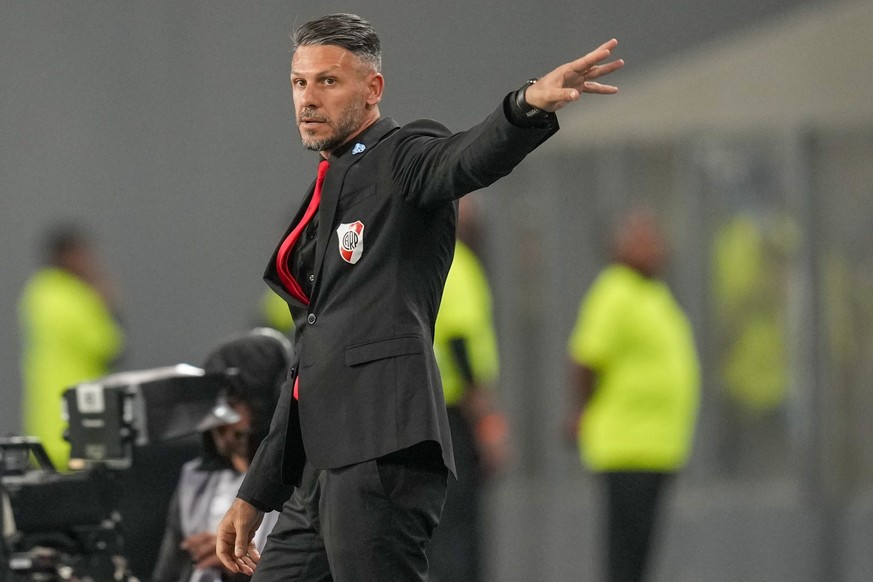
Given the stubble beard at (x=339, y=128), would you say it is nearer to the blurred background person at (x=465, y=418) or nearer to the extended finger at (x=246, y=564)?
the extended finger at (x=246, y=564)

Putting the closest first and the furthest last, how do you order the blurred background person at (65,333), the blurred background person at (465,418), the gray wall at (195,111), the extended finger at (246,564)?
the extended finger at (246,564), the blurred background person at (465,418), the blurred background person at (65,333), the gray wall at (195,111)

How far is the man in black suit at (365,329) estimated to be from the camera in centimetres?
299

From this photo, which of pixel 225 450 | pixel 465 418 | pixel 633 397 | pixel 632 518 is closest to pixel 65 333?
pixel 465 418

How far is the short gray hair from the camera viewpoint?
3092 mm

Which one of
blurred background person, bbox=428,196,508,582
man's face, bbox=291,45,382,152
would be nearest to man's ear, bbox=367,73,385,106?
man's face, bbox=291,45,382,152

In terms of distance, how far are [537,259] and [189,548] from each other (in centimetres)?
473

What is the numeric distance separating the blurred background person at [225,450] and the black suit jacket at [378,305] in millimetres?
1263

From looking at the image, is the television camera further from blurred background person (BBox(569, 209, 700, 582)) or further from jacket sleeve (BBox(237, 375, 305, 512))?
blurred background person (BBox(569, 209, 700, 582))

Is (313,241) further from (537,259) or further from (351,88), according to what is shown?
(537,259)

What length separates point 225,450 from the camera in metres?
4.40

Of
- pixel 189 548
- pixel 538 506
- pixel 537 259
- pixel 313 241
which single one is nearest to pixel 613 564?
pixel 538 506

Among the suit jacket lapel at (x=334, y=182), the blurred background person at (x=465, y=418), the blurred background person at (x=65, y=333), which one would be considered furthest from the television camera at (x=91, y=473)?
the blurred background person at (x=65, y=333)

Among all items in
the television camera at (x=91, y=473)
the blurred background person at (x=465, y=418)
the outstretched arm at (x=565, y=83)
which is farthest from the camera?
the blurred background person at (x=465, y=418)

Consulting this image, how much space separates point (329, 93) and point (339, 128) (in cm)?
7
